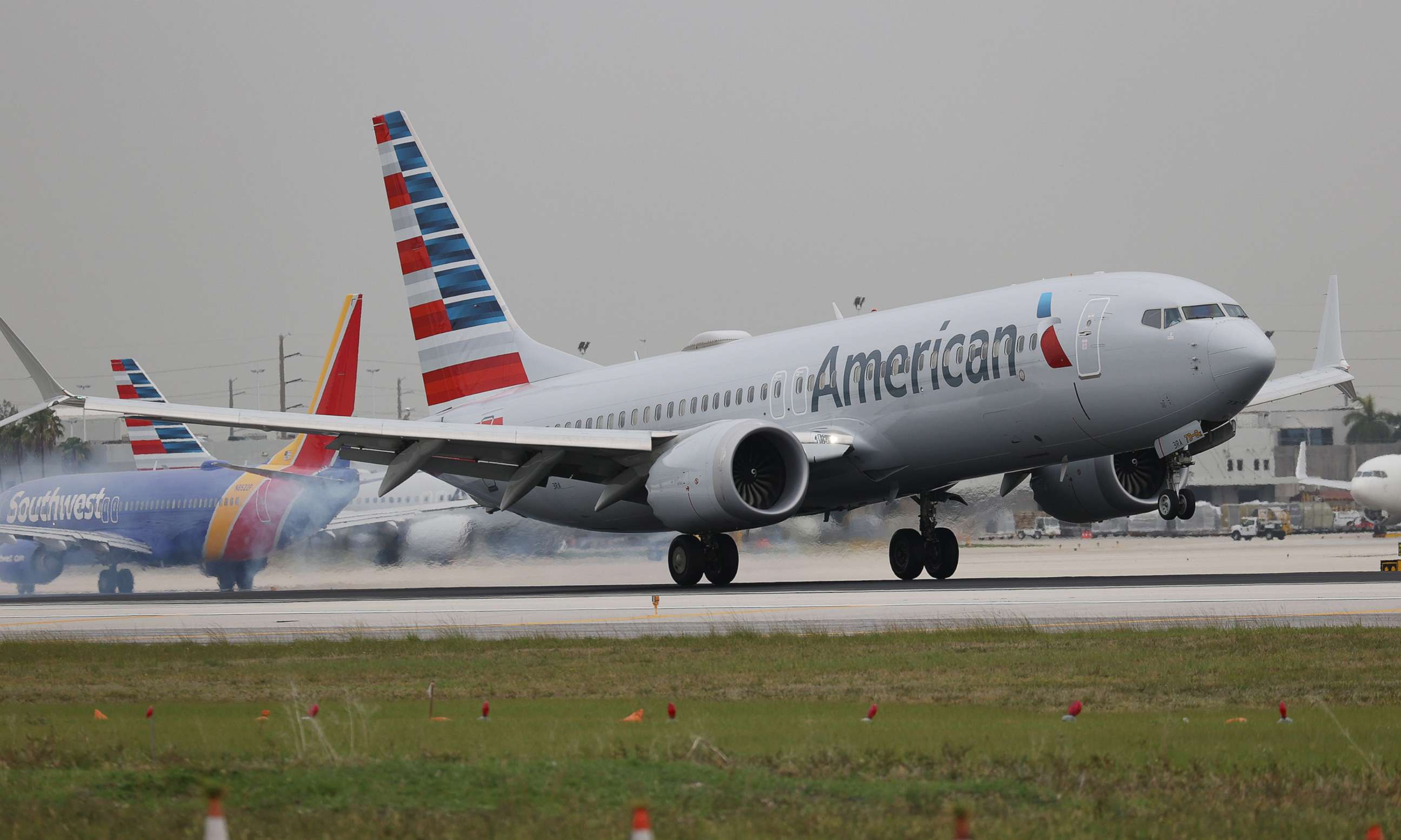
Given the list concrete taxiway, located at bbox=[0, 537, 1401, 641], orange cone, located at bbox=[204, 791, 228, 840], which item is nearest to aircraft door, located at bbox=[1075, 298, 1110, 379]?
concrete taxiway, located at bbox=[0, 537, 1401, 641]

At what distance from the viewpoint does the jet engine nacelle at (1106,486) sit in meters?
31.0

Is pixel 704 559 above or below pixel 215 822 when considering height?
below

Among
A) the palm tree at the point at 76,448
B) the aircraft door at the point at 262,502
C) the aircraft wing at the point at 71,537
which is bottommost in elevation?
the aircraft wing at the point at 71,537

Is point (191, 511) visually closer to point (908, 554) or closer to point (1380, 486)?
point (908, 554)

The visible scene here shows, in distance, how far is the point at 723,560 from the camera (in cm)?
3072

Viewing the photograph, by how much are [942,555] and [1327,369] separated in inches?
340

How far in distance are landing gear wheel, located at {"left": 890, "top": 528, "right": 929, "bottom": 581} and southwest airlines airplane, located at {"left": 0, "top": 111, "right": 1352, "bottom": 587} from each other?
0.12ft

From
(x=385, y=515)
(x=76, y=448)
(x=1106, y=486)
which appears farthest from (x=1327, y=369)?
(x=76, y=448)

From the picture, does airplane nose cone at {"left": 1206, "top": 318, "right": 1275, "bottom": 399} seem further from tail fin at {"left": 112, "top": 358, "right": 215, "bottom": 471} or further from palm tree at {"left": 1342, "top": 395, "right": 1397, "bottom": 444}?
palm tree at {"left": 1342, "top": 395, "right": 1397, "bottom": 444}

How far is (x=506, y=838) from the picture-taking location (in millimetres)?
7031

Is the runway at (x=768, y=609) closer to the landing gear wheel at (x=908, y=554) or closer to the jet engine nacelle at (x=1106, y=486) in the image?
the landing gear wheel at (x=908, y=554)

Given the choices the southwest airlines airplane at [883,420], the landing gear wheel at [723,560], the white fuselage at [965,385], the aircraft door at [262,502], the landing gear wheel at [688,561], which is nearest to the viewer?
the white fuselage at [965,385]

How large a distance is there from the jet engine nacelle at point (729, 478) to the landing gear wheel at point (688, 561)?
116 centimetres

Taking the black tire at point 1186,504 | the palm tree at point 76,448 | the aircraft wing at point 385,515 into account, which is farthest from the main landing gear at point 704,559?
the palm tree at point 76,448
